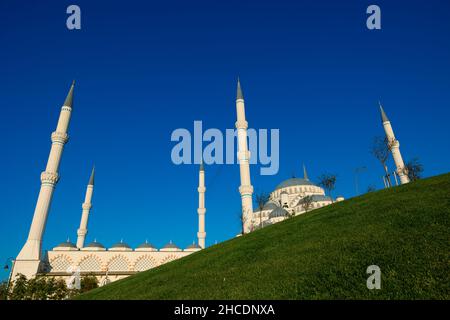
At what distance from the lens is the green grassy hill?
776 cm

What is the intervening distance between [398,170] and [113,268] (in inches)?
2006

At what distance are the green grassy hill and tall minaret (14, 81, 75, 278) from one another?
116ft

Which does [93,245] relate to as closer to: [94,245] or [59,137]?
[94,245]

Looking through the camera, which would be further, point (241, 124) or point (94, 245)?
point (94, 245)

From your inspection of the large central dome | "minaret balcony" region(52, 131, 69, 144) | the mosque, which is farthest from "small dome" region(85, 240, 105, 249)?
the large central dome

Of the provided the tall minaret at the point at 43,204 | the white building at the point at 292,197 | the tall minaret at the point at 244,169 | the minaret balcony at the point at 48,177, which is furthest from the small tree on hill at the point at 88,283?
the white building at the point at 292,197

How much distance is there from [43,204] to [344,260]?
45544mm

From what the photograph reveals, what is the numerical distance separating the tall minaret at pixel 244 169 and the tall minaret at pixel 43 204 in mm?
27108

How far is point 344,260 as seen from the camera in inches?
384

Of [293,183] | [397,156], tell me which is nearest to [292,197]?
A: [293,183]

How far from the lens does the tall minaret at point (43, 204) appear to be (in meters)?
41.7

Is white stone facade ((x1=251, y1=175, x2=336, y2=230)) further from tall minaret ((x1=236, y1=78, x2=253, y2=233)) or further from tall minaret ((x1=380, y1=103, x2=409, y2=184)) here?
tall minaret ((x1=236, y1=78, x2=253, y2=233))

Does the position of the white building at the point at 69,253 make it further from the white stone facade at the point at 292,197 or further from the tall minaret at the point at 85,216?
the white stone facade at the point at 292,197
